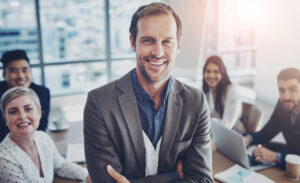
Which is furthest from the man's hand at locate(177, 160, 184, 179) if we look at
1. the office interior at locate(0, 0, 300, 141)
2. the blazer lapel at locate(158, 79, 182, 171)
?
the office interior at locate(0, 0, 300, 141)

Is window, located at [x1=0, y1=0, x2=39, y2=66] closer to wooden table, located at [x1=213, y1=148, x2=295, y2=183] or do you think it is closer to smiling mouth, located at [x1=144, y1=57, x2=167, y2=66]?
wooden table, located at [x1=213, y1=148, x2=295, y2=183]

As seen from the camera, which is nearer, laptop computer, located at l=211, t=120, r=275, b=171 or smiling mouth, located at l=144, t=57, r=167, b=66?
smiling mouth, located at l=144, t=57, r=167, b=66

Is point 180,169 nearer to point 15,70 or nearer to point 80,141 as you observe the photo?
point 80,141

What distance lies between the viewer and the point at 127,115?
1572mm

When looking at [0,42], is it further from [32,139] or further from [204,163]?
[204,163]

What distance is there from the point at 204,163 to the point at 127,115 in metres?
0.50

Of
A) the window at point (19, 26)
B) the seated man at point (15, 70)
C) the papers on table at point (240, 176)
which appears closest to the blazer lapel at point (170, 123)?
the papers on table at point (240, 176)

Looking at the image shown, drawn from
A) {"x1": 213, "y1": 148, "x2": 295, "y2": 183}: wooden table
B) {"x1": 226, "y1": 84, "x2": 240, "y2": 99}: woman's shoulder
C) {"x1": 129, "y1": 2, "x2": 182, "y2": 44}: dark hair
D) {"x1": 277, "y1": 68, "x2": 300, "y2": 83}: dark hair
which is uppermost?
{"x1": 129, "y1": 2, "x2": 182, "y2": 44}: dark hair

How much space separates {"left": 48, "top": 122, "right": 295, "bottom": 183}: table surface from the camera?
205 cm

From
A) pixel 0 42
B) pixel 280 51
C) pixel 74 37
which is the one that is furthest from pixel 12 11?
pixel 280 51

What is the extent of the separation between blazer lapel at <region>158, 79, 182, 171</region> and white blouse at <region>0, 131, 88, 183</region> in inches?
26.7

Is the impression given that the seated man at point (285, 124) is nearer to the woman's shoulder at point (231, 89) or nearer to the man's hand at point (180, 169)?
the woman's shoulder at point (231, 89)

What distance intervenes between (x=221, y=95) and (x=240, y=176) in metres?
1.29

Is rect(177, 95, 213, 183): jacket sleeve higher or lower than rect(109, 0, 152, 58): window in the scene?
lower
